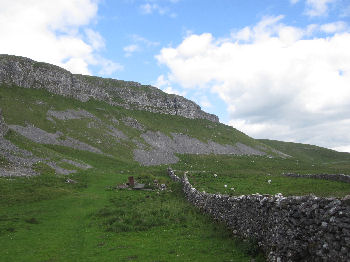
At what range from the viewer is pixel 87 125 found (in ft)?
382

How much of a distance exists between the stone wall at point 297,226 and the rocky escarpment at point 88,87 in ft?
434

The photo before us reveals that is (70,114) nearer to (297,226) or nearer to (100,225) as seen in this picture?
(100,225)

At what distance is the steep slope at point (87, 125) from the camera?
6956 cm

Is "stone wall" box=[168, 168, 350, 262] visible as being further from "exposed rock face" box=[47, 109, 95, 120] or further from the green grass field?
"exposed rock face" box=[47, 109, 95, 120]

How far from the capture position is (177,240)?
→ 2016 centimetres

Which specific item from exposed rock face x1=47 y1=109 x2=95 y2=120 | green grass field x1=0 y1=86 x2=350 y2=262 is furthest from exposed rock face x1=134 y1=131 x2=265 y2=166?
green grass field x1=0 y1=86 x2=350 y2=262

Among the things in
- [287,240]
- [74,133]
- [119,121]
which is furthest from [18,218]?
[119,121]

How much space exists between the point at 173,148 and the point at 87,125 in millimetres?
36627

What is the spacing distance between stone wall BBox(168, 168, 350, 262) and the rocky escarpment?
13235cm

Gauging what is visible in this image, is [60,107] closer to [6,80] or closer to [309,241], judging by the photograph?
[6,80]

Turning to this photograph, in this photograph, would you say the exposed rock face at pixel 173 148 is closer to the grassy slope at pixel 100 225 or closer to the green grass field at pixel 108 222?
the green grass field at pixel 108 222

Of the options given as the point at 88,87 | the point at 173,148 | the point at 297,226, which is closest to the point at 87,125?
the point at 173,148

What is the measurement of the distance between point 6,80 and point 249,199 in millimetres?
133409

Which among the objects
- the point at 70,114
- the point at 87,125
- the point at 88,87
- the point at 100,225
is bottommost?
the point at 100,225
